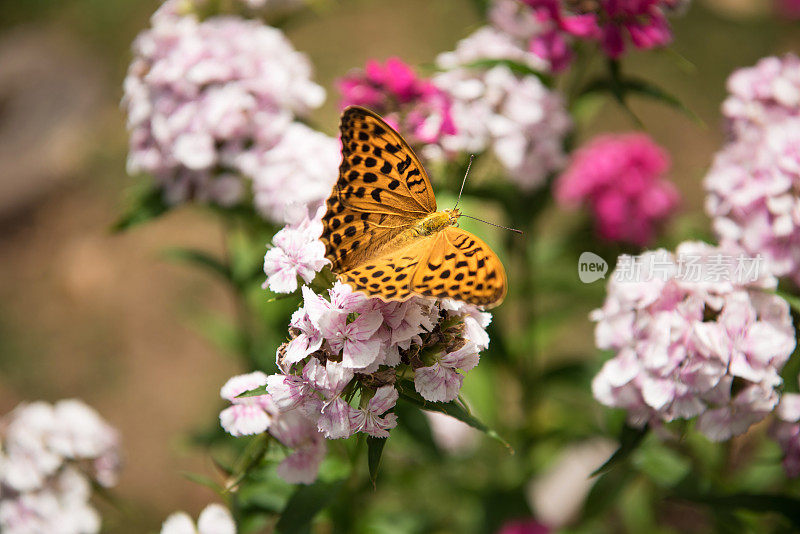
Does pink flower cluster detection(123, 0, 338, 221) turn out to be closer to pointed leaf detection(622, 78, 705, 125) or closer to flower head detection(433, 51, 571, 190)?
flower head detection(433, 51, 571, 190)

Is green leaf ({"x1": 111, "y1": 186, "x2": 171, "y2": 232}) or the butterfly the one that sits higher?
the butterfly

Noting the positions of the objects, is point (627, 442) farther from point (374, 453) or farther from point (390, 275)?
point (390, 275)

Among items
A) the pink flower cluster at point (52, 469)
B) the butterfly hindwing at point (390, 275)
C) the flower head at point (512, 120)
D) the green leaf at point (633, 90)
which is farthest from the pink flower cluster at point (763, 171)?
the pink flower cluster at point (52, 469)

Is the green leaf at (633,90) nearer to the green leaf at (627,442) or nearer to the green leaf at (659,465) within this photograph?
the green leaf at (627,442)

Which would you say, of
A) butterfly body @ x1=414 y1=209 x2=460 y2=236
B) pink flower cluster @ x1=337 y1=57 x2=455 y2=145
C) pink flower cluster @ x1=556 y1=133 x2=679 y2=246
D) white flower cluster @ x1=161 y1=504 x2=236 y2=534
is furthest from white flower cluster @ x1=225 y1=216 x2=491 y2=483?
pink flower cluster @ x1=556 y1=133 x2=679 y2=246

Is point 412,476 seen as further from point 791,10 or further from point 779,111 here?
point 791,10

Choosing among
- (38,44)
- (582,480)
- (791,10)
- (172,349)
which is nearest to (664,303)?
(582,480)

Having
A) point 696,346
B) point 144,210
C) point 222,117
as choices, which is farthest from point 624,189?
point 144,210
